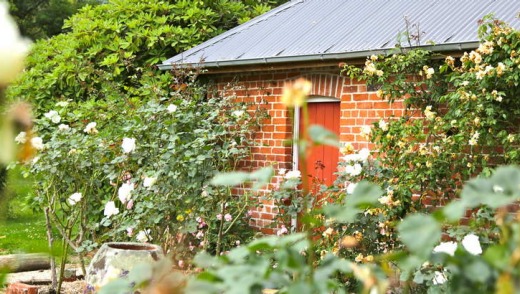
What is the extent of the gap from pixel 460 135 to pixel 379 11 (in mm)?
2803

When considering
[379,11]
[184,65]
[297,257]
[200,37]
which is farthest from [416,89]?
[297,257]

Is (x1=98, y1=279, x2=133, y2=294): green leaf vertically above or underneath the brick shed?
underneath

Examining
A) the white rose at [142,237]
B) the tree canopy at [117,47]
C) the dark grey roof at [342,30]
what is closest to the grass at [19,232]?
the tree canopy at [117,47]

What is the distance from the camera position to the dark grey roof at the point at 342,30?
23.9 ft

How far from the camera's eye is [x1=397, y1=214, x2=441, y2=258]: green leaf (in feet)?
4.03

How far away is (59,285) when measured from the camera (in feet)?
22.0

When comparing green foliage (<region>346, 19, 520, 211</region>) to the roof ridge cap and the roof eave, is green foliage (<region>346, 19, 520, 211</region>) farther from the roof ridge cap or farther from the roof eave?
the roof ridge cap

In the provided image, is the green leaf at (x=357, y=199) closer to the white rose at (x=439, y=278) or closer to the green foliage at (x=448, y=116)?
the white rose at (x=439, y=278)

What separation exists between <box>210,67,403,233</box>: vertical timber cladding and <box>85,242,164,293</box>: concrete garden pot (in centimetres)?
259

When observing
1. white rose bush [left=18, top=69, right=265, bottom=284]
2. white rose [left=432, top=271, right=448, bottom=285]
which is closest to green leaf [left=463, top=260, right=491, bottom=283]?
white rose [left=432, top=271, right=448, bottom=285]

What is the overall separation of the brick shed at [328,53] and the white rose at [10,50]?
594cm

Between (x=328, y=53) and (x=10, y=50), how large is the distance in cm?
691

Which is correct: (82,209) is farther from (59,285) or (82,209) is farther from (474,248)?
(474,248)

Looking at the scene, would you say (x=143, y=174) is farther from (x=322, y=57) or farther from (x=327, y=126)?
(x=327, y=126)
